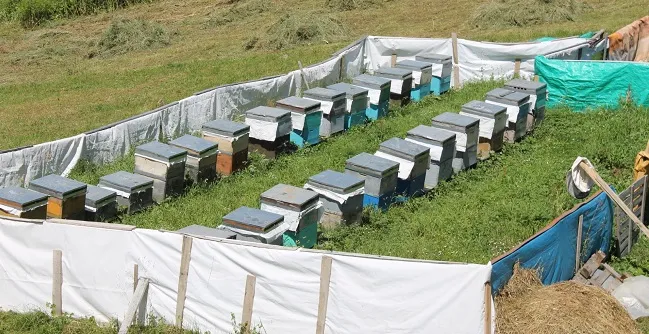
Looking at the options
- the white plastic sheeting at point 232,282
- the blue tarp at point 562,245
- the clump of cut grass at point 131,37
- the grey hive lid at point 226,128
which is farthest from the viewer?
the clump of cut grass at point 131,37

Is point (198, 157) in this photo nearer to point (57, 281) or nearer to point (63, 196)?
point (63, 196)

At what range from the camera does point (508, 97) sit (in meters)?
17.3

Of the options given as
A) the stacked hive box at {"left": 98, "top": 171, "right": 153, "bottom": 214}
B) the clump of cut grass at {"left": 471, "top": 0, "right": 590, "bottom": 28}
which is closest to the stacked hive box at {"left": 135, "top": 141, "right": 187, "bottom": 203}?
the stacked hive box at {"left": 98, "top": 171, "right": 153, "bottom": 214}

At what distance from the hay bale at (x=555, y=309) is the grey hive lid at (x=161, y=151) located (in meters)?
6.71

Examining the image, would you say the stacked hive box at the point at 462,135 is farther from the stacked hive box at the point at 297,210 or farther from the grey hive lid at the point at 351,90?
the stacked hive box at the point at 297,210

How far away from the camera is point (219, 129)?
1555cm

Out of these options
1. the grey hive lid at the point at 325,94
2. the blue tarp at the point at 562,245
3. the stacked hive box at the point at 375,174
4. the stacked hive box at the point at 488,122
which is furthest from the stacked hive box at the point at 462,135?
the blue tarp at the point at 562,245

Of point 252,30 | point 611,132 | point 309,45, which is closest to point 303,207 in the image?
point 611,132

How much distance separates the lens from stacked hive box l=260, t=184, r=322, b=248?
12.2 meters

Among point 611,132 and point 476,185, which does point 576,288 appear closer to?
point 476,185

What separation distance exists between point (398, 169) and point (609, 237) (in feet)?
11.7

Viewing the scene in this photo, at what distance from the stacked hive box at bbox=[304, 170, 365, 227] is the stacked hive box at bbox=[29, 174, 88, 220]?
348 centimetres

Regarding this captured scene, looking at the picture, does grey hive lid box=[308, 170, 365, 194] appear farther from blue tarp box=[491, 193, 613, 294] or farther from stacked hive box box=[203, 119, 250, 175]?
blue tarp box=[491, 193, 613, 294]

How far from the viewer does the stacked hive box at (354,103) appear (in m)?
18.2
